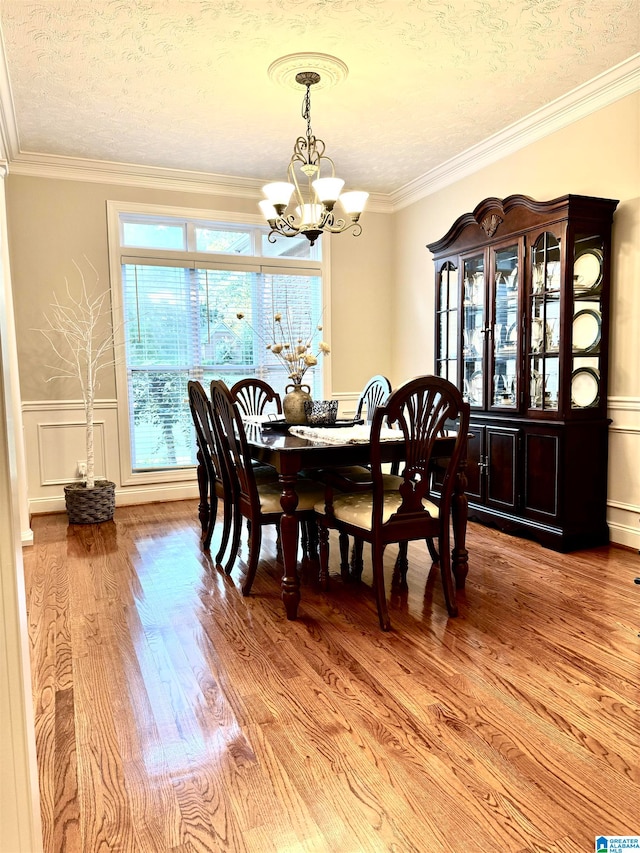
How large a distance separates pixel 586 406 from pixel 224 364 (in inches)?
121

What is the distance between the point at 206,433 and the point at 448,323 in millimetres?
2123

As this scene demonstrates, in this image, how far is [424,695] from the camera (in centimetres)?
198

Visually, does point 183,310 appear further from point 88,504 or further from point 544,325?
point 544,325

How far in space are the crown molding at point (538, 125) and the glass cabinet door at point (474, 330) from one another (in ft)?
2.95

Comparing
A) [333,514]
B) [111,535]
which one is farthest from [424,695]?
[111,535]

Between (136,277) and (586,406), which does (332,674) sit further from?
(136,277)

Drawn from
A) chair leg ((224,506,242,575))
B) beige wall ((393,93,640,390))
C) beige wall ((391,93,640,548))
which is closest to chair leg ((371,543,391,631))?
chair leg ((224,506,242,575))

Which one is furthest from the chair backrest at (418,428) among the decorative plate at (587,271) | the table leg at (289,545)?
the decorative plate at (587,271)

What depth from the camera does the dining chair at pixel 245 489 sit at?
282 centimetres

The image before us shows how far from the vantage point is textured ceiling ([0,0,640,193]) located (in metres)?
2.77

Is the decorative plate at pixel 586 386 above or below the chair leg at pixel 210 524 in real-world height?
above

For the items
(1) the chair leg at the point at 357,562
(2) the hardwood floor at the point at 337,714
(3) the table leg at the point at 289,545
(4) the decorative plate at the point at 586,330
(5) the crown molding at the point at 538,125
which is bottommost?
(2) the hardwood floor at the point at 337,714

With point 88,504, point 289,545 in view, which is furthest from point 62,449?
point 289,545

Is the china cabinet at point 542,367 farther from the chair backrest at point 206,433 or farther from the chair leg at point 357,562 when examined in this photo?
the chair backrest at point 206,433
